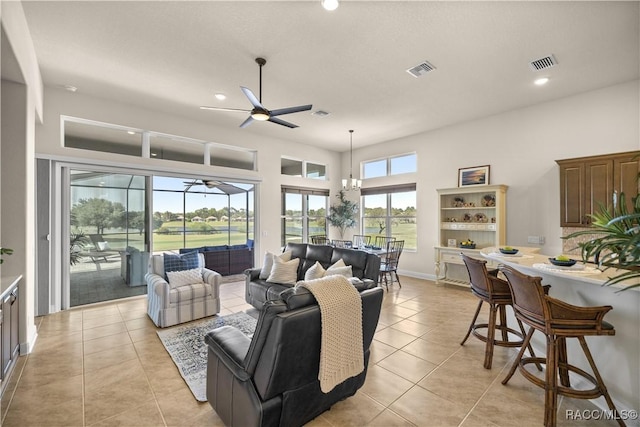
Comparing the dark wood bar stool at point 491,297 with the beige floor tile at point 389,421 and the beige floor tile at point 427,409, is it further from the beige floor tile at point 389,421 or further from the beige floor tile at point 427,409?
the beige floor tile at point 389,421

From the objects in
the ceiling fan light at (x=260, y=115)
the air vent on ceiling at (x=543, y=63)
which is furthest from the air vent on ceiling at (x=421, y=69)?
the ceiling fan light at (x=260, y=115)

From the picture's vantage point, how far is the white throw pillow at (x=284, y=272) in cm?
412

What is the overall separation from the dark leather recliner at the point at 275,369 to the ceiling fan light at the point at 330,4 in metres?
2.51

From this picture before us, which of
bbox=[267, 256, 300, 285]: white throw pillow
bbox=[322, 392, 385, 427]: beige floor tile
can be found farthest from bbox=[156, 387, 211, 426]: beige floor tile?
bbox=[267, 256, 300, 285]: white throw pillow

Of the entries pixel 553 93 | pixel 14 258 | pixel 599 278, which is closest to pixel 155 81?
Result: pixel 14 258

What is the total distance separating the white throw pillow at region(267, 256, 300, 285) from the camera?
412 centimetres

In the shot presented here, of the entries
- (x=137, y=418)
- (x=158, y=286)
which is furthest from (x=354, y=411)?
(x=158, y=286)

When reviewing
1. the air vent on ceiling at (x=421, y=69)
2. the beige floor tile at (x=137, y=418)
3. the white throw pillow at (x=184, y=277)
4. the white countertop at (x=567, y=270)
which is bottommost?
the beige floor tile at (x=137, y=418)

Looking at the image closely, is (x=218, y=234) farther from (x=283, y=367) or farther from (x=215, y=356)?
(x=283, y=367)

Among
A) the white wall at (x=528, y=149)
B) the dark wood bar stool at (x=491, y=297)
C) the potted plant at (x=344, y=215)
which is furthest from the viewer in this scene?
the potted plant at (x=344, y=215)

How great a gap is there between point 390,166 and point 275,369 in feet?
21.5

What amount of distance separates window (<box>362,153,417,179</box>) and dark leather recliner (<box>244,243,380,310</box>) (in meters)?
3.75

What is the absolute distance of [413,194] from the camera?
684 centimetres

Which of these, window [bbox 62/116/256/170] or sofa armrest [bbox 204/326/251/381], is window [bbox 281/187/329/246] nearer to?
window [bbox 62/116/256/170]
